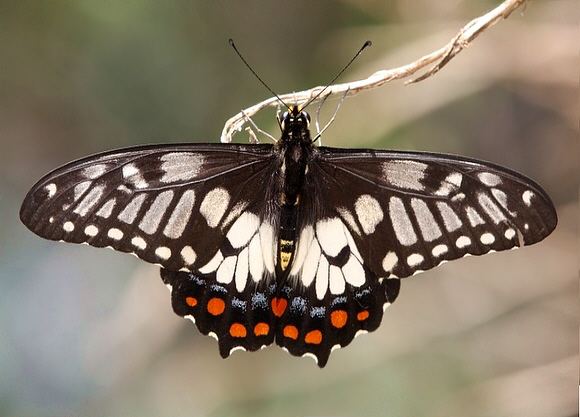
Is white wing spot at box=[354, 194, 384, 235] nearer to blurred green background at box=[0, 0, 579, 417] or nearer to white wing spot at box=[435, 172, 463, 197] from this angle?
white wing spot at box=[435, 172, 463, 197]

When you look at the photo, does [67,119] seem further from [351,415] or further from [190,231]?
[190,231]

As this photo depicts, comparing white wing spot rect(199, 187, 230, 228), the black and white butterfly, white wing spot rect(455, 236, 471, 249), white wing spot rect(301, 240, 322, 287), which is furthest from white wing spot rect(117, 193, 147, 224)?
white wing spot rect(455, 236, 471, 249)

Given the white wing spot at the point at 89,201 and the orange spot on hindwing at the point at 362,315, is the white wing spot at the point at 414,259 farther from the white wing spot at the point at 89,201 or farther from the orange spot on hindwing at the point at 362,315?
the white wing spot at the point at 89,201

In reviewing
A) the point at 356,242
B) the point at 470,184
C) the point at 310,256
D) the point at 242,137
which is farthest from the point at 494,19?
the point at 242,137

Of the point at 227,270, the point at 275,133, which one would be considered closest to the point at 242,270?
the point at 227,270

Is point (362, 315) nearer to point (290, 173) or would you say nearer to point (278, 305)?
point (278, 305)

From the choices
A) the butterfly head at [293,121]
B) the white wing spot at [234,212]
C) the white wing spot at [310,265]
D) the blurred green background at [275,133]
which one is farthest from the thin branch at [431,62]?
the blurred green background at [275,133]
